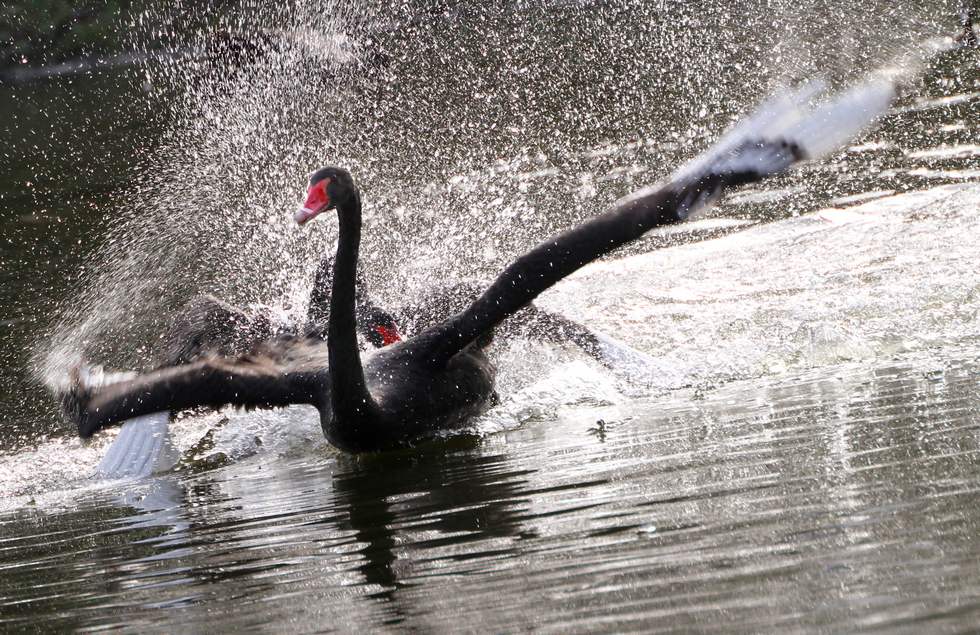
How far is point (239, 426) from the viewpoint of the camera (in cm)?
752

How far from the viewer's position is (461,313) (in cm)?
654

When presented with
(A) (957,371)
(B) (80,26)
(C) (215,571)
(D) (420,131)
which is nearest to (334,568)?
(C) (215,571)

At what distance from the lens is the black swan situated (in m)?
6.19

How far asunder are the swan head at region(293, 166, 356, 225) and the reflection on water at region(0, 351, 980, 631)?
1.24 m

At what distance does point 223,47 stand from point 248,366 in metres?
16.0

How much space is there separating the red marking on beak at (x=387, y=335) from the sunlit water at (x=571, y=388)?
0.66m

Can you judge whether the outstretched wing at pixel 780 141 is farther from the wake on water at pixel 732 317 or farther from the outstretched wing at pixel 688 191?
the wake on water at pixel 732 317

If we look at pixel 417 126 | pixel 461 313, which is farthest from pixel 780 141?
pixel 417 126

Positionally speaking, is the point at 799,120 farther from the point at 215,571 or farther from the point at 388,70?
the point at 388,70

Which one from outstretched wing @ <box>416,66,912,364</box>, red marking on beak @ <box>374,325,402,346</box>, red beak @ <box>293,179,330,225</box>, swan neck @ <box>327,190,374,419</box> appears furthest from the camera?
red marking on beak @ <box>374,325,402,346</box>

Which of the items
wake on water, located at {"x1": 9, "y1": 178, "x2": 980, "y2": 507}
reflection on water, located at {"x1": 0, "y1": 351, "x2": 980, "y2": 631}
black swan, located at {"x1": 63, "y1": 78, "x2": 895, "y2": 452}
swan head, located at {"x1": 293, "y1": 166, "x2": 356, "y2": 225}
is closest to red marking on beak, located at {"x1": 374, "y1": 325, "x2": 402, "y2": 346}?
wake on water, located at {"x1": 9, "y1": 178, "x2": 980, "y2": 507}

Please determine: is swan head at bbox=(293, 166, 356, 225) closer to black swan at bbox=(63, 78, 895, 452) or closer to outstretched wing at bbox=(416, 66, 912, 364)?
black swan at bbox=(63, 78, 895, 452)

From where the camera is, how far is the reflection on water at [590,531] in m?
3.07

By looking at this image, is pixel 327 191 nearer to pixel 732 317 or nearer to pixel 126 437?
pixel 126 437
